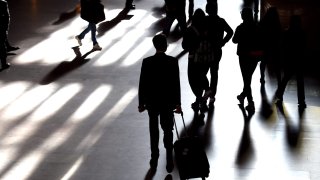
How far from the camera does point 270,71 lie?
11617 mm

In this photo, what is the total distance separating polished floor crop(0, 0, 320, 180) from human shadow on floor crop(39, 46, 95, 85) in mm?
21

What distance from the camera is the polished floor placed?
307 inches

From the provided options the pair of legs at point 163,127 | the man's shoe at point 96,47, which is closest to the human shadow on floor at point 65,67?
the man's shoe at point 96,47

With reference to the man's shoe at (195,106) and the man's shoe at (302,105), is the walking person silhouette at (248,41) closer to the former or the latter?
the man's shoe at (195,106)

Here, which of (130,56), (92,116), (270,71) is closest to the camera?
(92,116)

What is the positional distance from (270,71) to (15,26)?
683cm

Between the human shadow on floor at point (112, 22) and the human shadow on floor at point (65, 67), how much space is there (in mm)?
1708

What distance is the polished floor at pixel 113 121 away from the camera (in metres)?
7.80

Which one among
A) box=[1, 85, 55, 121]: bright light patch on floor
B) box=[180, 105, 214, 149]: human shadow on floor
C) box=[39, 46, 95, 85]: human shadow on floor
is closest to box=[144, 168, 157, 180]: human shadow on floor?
box=[180, 105, 214, 149]: human shadow on floor

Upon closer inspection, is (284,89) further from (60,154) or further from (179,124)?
(60,154)

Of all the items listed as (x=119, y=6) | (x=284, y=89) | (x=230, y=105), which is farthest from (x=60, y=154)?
(x=119, y=6)

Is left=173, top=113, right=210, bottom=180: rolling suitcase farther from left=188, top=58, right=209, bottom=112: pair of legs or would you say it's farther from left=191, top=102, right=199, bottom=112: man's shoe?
left=191, top=102, right=199, bottom=112: man's shoe

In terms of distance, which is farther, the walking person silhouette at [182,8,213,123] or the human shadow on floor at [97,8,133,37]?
the human shadow on floor at [97,8,133,37]

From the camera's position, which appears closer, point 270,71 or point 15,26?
point 270,71
